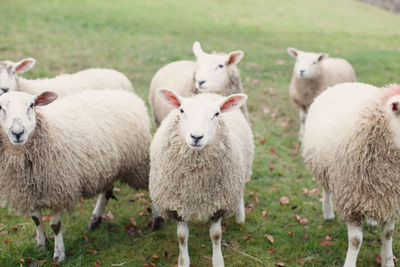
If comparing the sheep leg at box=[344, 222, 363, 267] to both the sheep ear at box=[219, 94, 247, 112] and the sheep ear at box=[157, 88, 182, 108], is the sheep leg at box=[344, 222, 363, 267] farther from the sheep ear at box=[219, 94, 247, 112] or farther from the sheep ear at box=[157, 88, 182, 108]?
the sheep ear at box=[157, 88, 182, 108]

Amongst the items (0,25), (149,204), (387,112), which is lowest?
(149,204)

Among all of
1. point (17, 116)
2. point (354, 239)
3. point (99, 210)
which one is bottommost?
point (99, 210)

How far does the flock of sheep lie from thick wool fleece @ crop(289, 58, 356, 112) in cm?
278

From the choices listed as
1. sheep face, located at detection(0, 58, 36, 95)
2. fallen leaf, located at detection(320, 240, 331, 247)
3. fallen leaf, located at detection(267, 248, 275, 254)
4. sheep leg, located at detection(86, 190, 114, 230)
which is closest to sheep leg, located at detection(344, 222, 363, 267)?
fallen leaf, located at detection(320, 240, 331, 247)

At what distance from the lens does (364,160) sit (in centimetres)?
352

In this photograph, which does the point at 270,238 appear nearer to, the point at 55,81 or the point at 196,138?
the point at 196,138

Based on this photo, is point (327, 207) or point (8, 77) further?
point (8, 77)

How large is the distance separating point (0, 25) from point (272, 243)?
470 inches

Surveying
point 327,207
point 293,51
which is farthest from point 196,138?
point 293,51

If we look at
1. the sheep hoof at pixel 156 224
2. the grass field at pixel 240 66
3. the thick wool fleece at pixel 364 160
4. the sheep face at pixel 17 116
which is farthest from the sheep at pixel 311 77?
the sheep face at pixel 17 116

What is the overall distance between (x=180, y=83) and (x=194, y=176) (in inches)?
100

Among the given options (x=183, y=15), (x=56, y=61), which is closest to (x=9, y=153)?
(x=56, y=61)

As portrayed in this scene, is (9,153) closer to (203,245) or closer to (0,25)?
(203,245)

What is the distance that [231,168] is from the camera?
12.5ft
